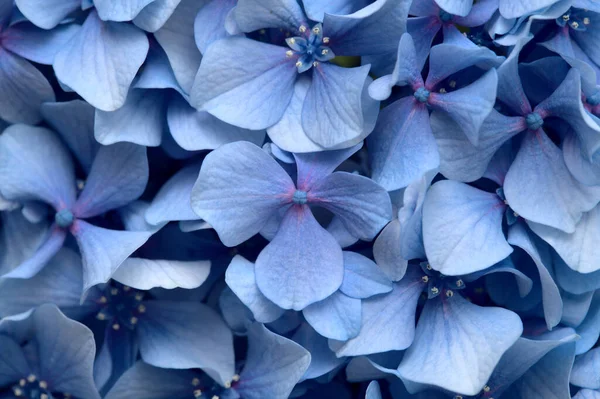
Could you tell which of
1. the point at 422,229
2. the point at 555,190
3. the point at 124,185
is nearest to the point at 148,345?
the point at 124,185

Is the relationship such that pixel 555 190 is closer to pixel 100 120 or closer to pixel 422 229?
pixel 422 229

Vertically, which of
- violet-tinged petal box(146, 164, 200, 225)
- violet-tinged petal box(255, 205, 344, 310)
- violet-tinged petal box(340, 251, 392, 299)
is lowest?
violet-tinged petal box(340, 251, 392, 299)

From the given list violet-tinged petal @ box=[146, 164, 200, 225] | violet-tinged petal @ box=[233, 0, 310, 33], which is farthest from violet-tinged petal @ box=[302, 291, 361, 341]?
violet-tinged petal @ box=[233, 0, 310, 33]

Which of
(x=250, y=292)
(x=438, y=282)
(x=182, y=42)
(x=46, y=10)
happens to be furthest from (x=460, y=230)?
(x=46, y=10)

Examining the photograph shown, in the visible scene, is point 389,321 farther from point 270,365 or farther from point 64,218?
point 64,218

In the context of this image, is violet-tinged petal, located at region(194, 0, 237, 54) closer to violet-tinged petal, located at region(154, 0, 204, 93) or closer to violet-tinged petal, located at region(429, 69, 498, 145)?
violet-tinged petal, located at region(154, 0, 204, 93)

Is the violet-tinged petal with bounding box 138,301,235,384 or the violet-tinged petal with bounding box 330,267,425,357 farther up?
the violet-tinged petal with bounding box 330,267,425,357

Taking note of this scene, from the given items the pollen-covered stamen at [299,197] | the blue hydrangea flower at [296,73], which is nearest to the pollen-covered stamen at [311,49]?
the blue hydrangea flower at [296,73]
